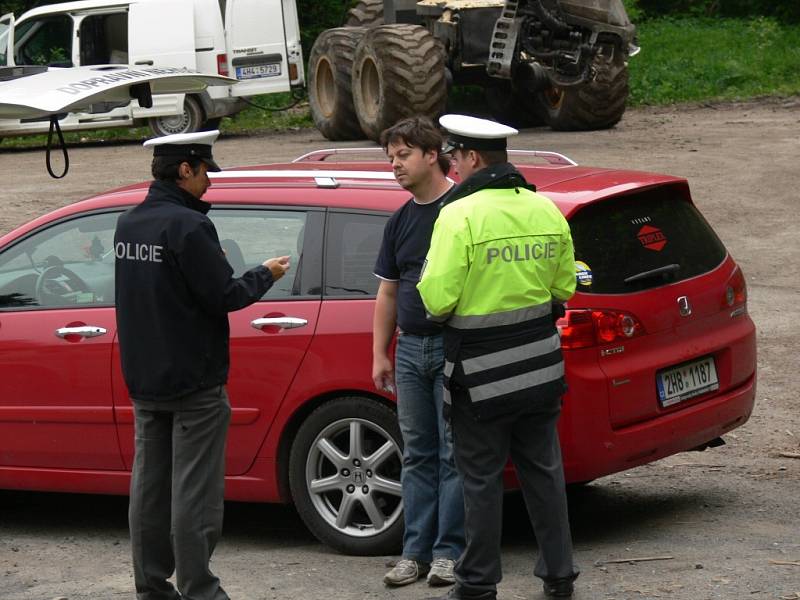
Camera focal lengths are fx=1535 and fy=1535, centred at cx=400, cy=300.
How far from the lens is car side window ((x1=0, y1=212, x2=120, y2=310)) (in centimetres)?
640

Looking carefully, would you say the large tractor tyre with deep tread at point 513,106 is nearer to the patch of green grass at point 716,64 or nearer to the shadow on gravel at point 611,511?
the patch of green grass at point 716,64

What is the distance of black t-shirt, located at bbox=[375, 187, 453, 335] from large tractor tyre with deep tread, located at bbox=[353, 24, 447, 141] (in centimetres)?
1249

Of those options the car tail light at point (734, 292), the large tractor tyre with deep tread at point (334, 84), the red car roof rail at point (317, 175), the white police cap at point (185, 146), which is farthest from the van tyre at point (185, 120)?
the white police cap at point (185, 146)

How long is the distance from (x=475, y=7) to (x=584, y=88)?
5.57 ft

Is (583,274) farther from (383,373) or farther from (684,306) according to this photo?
(383,373)

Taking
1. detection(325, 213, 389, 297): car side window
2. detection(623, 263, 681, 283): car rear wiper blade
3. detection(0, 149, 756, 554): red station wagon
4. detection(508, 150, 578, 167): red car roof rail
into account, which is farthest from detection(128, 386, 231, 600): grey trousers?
detection(508, 150, 578, 167): red car roof rail

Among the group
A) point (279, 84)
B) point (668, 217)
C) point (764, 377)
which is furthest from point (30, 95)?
point (279, 84)

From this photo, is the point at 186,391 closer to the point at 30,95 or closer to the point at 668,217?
the point at 30,95

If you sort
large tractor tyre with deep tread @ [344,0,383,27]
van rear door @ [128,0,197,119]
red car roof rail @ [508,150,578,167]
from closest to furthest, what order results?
red car roof rail @ [508,150,578,167] → van rear door @ [128,0,197,119] → large tractor tyre with deep tread @ [344,0,383,27]

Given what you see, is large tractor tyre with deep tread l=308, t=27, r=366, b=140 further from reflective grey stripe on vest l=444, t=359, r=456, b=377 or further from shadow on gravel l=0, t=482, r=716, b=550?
reflective grey stripe on vest l=444, t=359, r=456, b=377

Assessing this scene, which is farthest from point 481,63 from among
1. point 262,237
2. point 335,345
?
point 335,345

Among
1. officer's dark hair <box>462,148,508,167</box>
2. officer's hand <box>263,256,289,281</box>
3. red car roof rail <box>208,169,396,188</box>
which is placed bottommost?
officer's hand <box>263,256,289,281</box>

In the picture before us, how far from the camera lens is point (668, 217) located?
20.4 ft

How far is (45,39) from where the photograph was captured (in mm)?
21609
